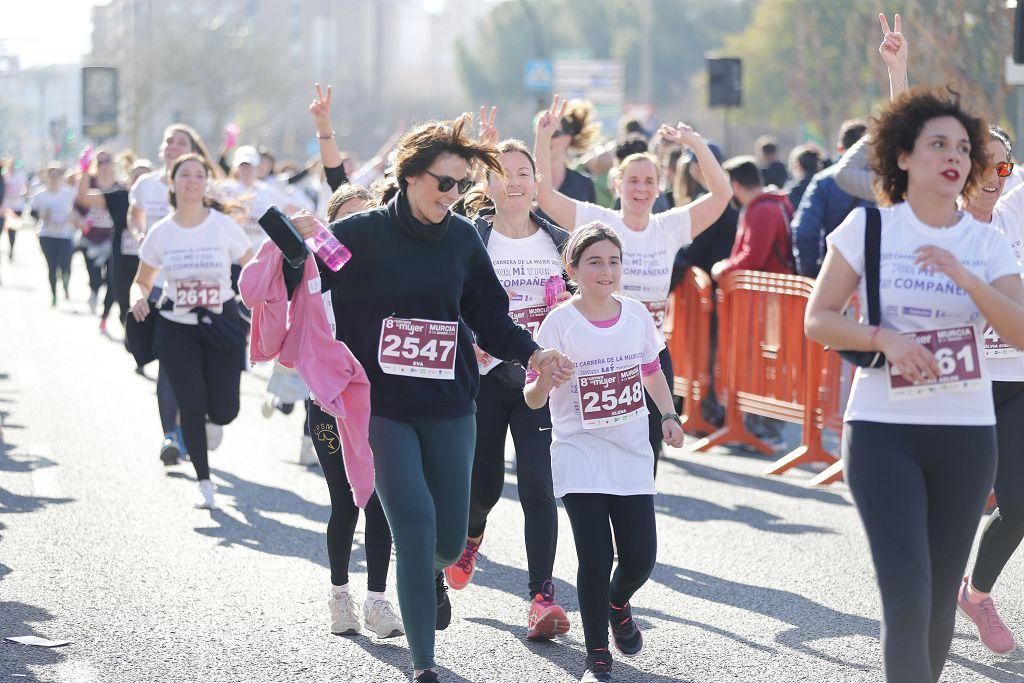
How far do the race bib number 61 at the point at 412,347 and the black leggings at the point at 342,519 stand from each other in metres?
0.90

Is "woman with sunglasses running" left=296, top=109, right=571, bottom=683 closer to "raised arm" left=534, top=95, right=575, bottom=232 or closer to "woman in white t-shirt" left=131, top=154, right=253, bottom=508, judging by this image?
"raised arm" left=534, top=95, right=575, bottom=232

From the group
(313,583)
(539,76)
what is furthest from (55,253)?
(313,583)

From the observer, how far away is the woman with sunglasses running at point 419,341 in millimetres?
5355

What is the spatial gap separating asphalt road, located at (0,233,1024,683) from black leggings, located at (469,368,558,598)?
1.12ft

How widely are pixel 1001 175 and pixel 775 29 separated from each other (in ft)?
215

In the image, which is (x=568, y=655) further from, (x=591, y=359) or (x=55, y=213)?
(x=55, y=213)

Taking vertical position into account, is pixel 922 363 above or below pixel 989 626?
above

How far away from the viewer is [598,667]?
5.56 metres

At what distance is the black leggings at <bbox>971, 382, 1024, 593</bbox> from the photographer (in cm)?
597

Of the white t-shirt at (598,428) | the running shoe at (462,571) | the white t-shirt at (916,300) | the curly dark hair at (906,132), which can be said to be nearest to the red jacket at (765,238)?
the running shoe at (462,571)

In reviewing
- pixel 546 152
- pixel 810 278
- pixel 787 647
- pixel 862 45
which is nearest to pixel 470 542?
pixel 787 647

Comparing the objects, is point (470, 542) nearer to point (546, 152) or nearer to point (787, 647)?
point (787, 647)

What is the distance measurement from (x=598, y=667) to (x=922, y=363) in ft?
5.93

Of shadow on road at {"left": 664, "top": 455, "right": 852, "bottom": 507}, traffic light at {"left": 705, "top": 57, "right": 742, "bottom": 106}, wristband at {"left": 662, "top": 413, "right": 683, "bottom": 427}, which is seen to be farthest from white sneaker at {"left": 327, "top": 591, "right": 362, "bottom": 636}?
traffic light at {"left": 705, "top": 57, "right": 742, "bottom": 106}
